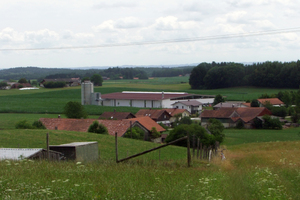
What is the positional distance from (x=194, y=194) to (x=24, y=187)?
283cm

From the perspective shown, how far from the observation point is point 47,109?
65688mm

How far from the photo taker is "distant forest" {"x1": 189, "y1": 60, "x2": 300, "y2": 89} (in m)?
108

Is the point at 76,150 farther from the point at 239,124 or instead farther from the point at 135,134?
the point at 239,124

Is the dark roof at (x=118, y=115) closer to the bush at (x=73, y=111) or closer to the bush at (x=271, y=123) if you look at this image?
the bush at (x=73, y=111)

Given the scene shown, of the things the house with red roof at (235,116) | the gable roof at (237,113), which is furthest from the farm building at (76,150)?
the gable roof at (237,113)

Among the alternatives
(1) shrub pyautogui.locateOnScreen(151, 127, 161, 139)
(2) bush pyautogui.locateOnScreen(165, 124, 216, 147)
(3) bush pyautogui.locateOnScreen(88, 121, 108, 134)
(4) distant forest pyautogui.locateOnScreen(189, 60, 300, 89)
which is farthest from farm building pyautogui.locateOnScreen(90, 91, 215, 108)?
(2) bush pyautogui.locateOnScreen(165, 124, 216, 147)

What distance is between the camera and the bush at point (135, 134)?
105 feet

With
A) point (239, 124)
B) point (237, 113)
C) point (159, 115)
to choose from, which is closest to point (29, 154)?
point (159, 115)

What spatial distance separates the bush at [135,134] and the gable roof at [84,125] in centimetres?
57

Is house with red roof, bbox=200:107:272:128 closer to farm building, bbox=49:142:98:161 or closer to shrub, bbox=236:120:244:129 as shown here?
shrub, bbox=236:120:244:129

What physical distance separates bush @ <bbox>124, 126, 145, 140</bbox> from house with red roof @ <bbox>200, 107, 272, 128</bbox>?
868 inches

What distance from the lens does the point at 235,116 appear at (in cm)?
5694

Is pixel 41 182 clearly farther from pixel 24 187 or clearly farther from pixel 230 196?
pixel 230 196

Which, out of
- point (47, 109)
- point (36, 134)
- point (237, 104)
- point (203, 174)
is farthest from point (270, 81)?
point (203, 174)
